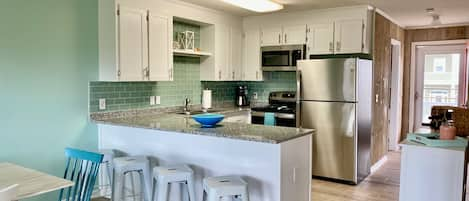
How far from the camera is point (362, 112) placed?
184 inches

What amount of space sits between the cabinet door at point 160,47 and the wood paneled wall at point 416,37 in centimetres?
468

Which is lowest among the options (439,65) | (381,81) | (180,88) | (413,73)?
(180,88)

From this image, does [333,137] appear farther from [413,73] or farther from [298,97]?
[413,73]

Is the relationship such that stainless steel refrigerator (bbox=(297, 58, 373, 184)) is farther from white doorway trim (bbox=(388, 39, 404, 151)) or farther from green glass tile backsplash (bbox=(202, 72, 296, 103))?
white doorway trim (bbox=(388, 39, 404, 151))

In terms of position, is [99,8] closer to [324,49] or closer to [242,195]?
[242,195]

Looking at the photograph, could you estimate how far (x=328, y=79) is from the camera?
4602 mm

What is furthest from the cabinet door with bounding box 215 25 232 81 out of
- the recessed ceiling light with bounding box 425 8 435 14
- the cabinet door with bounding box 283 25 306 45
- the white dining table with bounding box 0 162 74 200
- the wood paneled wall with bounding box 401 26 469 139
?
the wood paneled wall with bounding box 401 26 469 139

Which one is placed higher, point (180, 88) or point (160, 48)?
point (160, 48)

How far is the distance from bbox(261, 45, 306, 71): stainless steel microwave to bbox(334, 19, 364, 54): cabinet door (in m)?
0.50

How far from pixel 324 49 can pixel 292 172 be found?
8.21 ft

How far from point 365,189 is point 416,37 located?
3.69 m

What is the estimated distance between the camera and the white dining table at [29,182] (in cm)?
208

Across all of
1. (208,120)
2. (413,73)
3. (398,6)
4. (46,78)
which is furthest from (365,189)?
(46,78)

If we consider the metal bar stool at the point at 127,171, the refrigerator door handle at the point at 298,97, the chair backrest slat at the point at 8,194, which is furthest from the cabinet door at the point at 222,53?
the chair backrest slat at the point at 8,194
